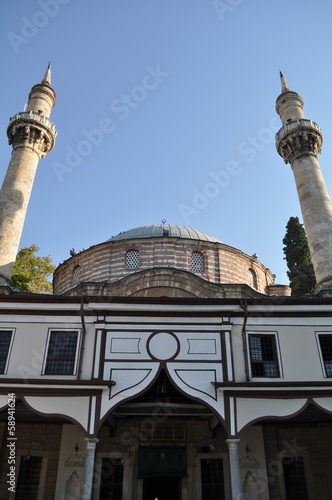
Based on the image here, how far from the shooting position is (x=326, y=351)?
10.8m

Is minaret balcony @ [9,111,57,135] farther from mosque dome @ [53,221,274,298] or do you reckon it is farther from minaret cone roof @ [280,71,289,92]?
minaret cone roof @ [280,71,289,92]

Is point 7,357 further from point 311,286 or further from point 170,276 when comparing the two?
point 311,286

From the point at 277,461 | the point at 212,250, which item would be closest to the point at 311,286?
the point at 212,250

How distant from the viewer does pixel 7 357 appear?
10.4 m

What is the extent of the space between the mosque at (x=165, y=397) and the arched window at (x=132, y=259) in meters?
8.60

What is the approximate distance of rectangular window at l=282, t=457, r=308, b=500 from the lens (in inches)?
462

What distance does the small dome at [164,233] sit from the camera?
78.0 feet

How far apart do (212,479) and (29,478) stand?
497cm

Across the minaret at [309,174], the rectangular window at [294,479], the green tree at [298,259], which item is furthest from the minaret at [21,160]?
the green tree at [298,259]

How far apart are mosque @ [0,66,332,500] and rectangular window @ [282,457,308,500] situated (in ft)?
A: 0.09

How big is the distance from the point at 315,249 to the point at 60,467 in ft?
38.1

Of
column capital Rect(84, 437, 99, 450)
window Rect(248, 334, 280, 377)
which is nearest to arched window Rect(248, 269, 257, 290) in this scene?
window Rect(248, 334, 280, 377)

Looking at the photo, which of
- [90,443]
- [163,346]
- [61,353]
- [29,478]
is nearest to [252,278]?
[163,346]

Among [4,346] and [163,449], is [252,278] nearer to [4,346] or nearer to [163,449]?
[163,449]
